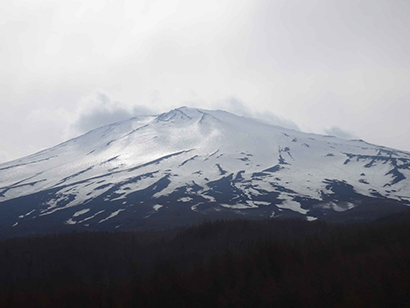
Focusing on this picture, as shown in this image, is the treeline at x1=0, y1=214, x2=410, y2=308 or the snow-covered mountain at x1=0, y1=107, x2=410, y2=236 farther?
the snow-covered mountain at x1=0, y1=107, x2=410, y2=236

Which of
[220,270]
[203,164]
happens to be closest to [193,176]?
[203,164]

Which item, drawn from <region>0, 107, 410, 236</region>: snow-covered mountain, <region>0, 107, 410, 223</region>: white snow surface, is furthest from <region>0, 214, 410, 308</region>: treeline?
<region>0, 107, 410, 223</region>: white snow surface

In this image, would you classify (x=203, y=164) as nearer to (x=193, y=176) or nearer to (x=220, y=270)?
(x=193, y=176)

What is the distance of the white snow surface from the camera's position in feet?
237

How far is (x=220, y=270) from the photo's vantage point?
2567 centimetres

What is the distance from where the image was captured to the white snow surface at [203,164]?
2844 inches

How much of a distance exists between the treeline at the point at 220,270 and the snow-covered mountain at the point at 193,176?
15535 millimetres

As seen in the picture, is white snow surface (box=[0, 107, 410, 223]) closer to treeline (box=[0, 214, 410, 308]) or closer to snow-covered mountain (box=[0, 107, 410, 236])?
snow-covered mountain (box=[0, 107, 410, 236])

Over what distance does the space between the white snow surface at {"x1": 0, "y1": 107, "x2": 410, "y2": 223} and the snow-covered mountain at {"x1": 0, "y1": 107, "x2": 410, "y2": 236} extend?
0.81ft

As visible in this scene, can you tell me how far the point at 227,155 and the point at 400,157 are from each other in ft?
138

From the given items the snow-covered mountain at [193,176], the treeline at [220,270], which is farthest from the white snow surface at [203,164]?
the treeline at [220,270]

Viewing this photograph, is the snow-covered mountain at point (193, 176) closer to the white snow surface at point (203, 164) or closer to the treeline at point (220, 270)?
the white snow surface at point (203, 164)

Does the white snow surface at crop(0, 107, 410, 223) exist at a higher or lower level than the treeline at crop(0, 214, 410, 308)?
lower

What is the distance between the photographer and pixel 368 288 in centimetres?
1847
